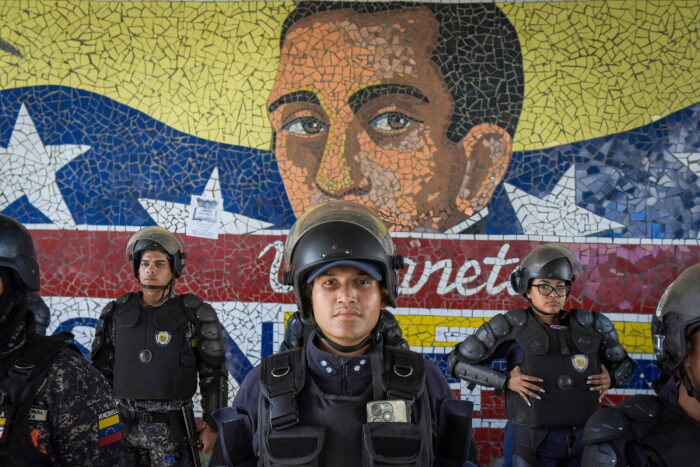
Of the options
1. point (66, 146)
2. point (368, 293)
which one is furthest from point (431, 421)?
point (66, 146)

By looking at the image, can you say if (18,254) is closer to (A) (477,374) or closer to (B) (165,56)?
(A) (477,374)

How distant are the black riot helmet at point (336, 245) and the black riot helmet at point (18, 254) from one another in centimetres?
93

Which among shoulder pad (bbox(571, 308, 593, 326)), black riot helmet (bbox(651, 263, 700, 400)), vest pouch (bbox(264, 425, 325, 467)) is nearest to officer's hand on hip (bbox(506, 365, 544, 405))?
shoulder pad (bbox(571, 308, 593, 326))

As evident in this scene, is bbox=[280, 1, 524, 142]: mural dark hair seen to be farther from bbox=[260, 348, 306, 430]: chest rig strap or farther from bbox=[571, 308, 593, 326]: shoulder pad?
bbox=[260, 348, 306, 430]: chest rig strap

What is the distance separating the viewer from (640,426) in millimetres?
1796

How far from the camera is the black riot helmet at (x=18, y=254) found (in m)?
1.97

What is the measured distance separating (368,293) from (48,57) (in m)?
4.72

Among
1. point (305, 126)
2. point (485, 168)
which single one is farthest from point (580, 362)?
point (305, 126)

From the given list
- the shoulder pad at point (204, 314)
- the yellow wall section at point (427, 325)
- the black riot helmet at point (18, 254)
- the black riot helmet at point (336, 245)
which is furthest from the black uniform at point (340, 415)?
the yellow wall section at point (427, 325)

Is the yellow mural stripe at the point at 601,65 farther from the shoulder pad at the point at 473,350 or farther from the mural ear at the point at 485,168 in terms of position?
the shoulder pad at the point at 473,350

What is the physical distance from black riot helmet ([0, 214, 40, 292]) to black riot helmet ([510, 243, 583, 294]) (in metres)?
3.02

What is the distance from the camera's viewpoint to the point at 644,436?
1776 mm

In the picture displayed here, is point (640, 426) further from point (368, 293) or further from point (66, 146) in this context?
point (66, 146)

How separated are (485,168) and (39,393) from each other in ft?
12.6
